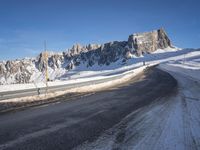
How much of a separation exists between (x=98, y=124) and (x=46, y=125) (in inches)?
66.0

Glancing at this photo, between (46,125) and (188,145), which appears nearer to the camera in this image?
(188,145)

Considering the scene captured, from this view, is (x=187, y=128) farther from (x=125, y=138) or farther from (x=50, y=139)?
(x=50, y=139)

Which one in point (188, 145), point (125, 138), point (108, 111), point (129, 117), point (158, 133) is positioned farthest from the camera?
→ point (108, 111)

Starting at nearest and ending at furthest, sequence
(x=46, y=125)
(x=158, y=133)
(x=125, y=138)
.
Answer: (x=125, y=138)
(x=158, y=133)
(x=46, y=125)

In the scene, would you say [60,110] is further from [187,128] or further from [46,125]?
[187,128]

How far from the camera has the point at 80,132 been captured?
7.95 metres

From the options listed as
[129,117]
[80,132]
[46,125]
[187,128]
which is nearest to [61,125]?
[46,125]

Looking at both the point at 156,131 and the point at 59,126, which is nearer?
the point at 156,131

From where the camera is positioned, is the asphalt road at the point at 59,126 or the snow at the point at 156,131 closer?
the snow at the point at 156,131

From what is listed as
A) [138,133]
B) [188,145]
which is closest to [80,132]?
[138,133]

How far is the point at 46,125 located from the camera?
29.0ft

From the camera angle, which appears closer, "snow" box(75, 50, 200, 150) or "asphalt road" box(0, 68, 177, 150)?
"snow" box(75, 50, 200, 150)

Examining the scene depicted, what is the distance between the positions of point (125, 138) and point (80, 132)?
1447mm

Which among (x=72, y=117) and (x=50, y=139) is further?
(x=72, y=117)
